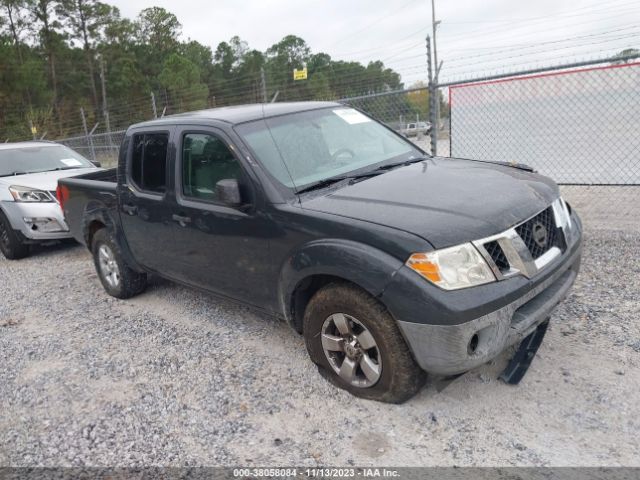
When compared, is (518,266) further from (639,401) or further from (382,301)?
(639,401)

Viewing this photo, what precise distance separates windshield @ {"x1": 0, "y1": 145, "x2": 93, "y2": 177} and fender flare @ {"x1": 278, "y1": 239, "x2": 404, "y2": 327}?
624cm

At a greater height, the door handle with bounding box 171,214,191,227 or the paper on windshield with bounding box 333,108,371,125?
the paper on windshield with bounding box 333,108,371,125

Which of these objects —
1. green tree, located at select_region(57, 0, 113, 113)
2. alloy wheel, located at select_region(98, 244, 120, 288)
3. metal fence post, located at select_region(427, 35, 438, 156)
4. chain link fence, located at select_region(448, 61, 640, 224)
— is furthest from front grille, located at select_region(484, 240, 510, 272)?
green tree, located at select_region(57, 0, 113, 113)

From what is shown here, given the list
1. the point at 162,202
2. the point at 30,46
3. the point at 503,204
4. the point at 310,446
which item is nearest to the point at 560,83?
the point at 503,204

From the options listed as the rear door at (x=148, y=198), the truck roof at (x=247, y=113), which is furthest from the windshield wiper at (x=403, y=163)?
the rear door at (x=148, y=198)

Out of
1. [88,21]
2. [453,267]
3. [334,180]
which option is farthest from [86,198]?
[88,21]

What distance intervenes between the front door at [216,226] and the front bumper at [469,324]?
3.66 ft

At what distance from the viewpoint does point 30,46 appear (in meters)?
44.8

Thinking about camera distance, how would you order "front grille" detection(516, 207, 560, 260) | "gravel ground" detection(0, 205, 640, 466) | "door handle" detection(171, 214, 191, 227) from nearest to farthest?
"gravel ground" detection(0, 205, 640, 466)
"front grille" detection(516, 207, 560, 260)
"door handle" detection(171, 214, 191, 227)

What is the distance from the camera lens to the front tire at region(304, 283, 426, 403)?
2.88 m

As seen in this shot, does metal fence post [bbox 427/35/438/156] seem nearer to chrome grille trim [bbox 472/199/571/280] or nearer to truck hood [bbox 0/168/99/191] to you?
chrome grille trim [bbox 472/199/571/280]

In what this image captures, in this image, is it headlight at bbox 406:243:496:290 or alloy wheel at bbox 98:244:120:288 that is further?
alloy wheel at bbox 98:244:120:288

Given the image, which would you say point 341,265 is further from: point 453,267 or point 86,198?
point 86,198

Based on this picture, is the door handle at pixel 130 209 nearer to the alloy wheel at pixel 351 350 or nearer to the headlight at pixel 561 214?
the alloy wheel at pixel 351 350
